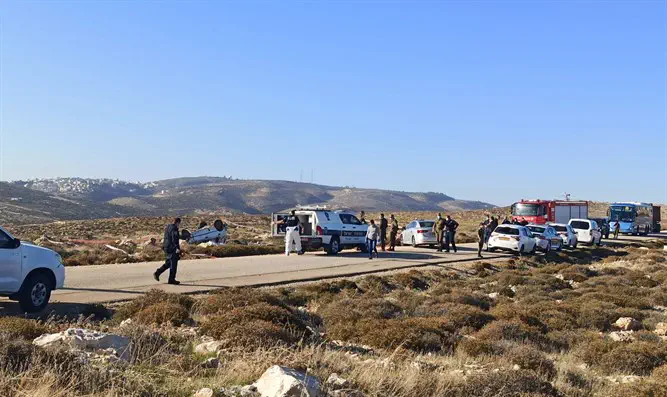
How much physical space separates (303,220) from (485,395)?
72.3 feet

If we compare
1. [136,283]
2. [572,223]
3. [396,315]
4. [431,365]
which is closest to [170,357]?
[431,365]

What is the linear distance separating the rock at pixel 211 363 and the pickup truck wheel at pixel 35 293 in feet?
18.7

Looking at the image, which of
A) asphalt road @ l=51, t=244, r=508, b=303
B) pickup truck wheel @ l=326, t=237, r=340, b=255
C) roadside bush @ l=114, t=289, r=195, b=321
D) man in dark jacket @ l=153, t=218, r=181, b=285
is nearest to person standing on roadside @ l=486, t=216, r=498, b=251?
asphalt road @ l=51, t=244, r=508, b=303

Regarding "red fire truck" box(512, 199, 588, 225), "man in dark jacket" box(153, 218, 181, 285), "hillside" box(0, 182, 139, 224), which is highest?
"red fire truck" box(512, 199, 588, 225)

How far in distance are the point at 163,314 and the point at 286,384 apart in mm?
5830

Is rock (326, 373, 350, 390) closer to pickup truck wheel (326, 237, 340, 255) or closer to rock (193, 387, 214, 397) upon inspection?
rock (193, 387, 214, 397)

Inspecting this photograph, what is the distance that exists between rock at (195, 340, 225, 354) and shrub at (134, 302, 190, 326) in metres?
1.98

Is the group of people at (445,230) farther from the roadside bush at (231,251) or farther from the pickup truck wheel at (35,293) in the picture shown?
the pickup truck wheel at (35,293)

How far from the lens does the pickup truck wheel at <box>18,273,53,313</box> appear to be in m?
11.9

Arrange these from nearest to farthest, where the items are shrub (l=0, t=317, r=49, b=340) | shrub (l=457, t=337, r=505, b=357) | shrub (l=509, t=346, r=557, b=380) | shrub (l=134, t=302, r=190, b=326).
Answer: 1. shrub (l=0, t=317, r=49, b=340)
2. shrub (l=509, t=346, r=557, b=380)
3. shrub (l=457, t=337, r=505, b=357)
4. shrub (l=134, t=302, r=190, b=326)

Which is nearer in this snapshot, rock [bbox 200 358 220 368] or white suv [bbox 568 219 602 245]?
rock [bbox 200 358 220 368]

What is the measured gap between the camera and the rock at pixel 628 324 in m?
15.3

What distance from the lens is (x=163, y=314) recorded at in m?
11.5

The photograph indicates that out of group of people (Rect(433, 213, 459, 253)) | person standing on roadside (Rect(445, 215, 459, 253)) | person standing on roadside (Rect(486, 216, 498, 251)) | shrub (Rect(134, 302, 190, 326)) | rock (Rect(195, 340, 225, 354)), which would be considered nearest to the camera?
rock (Rect(195, 340, 225, 354))
